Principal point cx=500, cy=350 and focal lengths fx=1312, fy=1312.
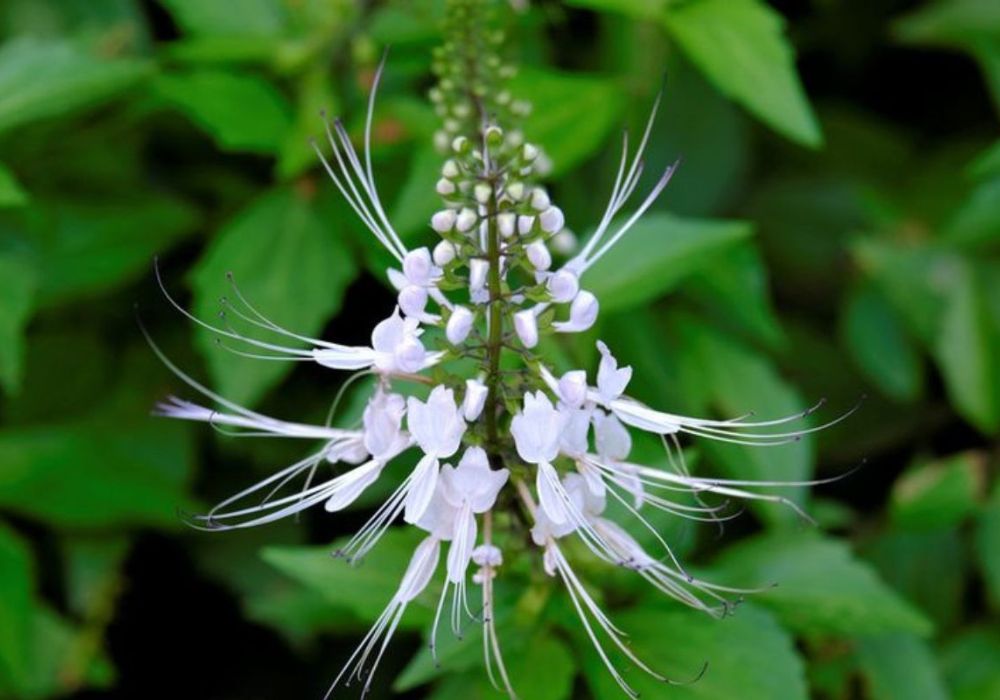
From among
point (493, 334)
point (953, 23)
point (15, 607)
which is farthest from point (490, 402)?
point (953, 23)

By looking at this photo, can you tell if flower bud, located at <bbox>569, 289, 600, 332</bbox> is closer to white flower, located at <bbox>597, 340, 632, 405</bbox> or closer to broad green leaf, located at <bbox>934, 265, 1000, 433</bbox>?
white flower, located at <bbox>597, 340, 632, 405</bbox>

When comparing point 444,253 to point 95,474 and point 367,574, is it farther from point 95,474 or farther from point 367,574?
point 95,474

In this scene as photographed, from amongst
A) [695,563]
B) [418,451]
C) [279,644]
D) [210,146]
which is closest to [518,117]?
[418,451]

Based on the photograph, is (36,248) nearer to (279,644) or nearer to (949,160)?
(279,644)

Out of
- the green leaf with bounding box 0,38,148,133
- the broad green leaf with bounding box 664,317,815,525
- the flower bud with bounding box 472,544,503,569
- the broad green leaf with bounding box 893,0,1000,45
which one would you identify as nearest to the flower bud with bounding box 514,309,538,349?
the flower bud with bounding box 472,544,503,569

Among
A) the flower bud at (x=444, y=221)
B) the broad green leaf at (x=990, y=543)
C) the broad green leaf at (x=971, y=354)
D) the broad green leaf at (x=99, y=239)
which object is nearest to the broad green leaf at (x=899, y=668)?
the broad green leaf at (x=990, y=543)

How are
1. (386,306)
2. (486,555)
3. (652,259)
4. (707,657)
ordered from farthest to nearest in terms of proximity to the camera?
(386,306) → (652,259) → (707,657) → (486,555)

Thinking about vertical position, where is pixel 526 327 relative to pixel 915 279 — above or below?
above
